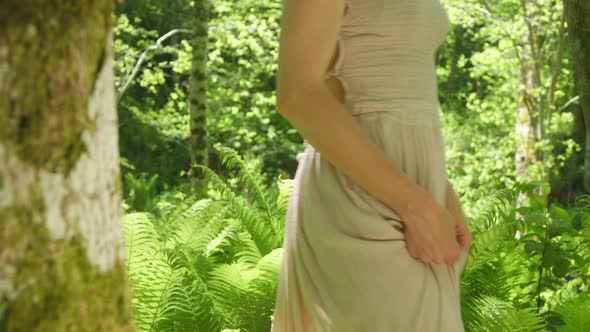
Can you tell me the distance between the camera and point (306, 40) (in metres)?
1.51

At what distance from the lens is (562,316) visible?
3.67 meters

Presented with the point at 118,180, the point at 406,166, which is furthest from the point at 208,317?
the point at 118,180

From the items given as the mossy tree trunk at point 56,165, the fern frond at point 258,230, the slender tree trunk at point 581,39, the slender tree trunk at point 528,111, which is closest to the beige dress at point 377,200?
the mossy tree trunk at point 56,165

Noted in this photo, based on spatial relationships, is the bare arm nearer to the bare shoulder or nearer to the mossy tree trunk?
the bare shoulder

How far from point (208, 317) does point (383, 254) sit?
2.34m

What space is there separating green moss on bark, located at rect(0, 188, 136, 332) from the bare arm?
23.6 inches

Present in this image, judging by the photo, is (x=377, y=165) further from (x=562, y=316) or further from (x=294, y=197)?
(x=562, y=316)

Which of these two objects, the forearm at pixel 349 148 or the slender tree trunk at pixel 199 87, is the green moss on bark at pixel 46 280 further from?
the slender tree trunk at pixel 199 87

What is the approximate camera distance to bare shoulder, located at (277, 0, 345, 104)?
4.94ft

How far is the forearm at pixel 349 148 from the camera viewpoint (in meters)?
1.53

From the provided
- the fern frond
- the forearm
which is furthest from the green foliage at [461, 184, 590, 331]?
the forearm

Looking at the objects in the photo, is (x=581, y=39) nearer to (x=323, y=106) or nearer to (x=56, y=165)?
(x=323, y=106)

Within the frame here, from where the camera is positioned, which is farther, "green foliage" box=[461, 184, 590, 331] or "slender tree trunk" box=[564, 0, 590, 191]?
"green foliage" box=[461, 184, 590, 331]

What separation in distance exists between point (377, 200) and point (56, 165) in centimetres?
77
